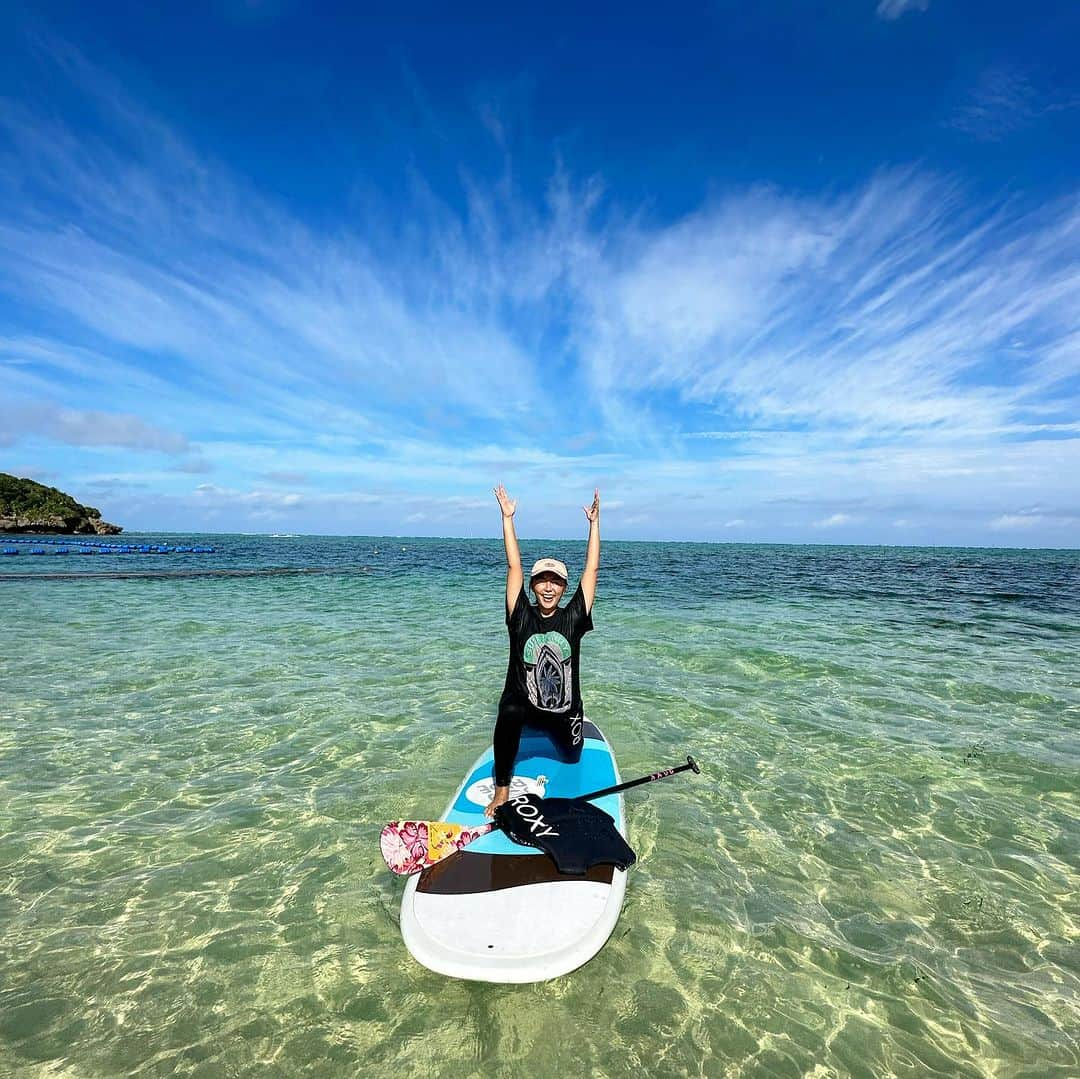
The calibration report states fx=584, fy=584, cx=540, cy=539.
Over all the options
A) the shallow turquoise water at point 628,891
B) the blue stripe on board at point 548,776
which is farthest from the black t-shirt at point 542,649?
the shallow turquoise water at point 628,891

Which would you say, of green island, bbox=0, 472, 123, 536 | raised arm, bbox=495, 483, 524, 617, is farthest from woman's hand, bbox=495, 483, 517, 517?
green island, bbox=0, 472, 123, 536

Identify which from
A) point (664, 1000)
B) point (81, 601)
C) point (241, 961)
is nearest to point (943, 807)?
point (664, 1000)

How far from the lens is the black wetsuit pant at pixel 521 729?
6.61m

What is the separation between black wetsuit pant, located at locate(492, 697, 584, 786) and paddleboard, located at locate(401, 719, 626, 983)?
79 centimetres

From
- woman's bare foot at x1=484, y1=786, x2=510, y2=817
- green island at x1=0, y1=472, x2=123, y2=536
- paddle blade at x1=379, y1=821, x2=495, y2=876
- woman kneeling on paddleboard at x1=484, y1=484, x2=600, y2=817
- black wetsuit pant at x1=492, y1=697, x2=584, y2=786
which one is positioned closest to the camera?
paddle blade at x1=379, y1=821, x2=495, y2=876

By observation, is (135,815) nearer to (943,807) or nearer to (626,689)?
(626,689)

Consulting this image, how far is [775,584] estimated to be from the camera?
1634 inches

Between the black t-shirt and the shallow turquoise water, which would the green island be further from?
the black t-shirt

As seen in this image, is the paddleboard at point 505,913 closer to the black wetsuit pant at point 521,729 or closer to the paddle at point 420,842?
the paddle at point 420,842

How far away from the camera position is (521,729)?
6.78 m

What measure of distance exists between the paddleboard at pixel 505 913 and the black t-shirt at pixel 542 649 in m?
1.72

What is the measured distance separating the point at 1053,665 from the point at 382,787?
58.0 ft

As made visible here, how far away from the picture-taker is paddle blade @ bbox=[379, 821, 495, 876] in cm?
522

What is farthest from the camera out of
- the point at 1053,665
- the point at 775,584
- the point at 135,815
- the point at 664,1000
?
the point at 775,584
